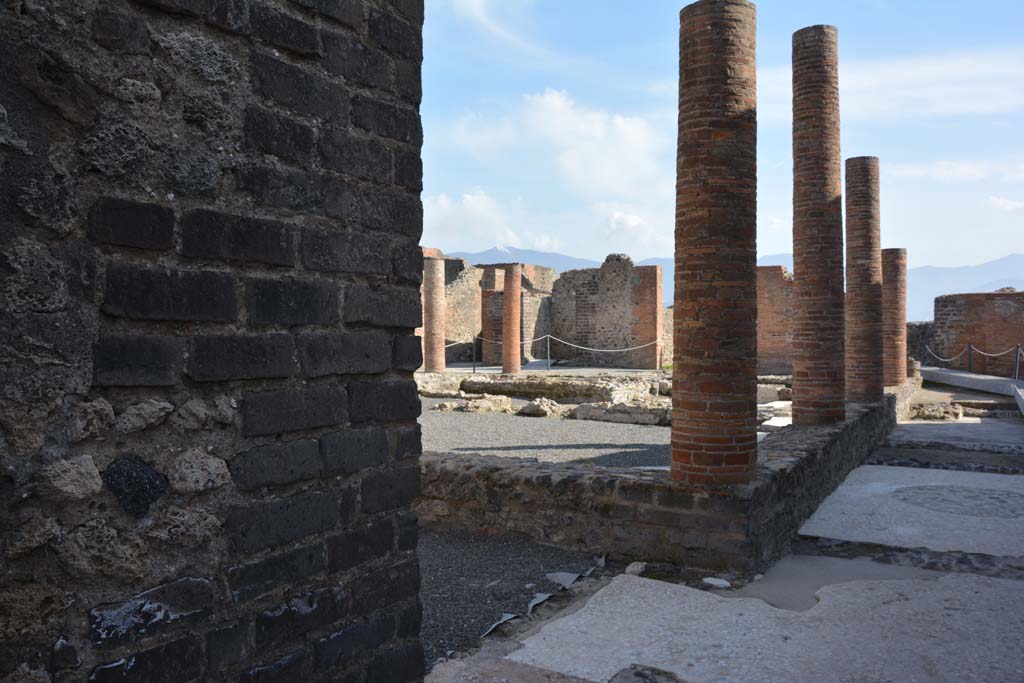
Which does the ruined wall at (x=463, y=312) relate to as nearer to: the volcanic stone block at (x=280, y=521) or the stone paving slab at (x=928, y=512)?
the stone paving slab at (x=928, y=512)

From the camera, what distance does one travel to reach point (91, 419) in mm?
1533

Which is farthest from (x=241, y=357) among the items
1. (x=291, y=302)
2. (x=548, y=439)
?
(x=548, y=439)

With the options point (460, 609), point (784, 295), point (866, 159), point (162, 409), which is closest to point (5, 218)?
point (162, 409)

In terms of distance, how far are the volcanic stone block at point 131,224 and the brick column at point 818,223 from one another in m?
8.42

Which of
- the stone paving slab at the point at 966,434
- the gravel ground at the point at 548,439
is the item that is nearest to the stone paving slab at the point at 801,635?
the gravel ground at the point at 548,439

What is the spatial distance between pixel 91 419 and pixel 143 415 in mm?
103

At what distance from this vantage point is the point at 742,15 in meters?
5.28

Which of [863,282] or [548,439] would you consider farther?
[863,282]

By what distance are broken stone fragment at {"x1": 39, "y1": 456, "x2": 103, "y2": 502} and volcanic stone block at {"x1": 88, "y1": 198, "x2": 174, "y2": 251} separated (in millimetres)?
429

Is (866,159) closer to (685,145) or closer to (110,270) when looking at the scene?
(685,145)

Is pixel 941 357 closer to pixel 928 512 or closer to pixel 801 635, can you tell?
pixel 928 512

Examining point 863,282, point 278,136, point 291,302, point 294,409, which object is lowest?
point 294,409

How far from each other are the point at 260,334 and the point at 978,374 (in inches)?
986

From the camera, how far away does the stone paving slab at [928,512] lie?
5.91m
